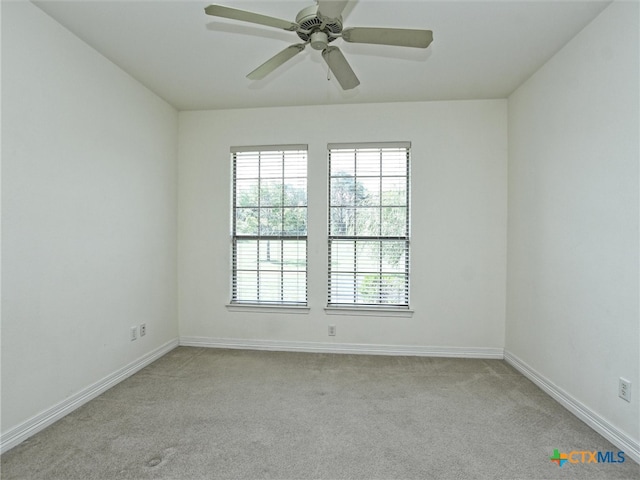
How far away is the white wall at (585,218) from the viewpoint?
2014 millimetres

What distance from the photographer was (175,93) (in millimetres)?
3432

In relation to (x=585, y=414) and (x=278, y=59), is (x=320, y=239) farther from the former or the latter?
(x=585, y=414)

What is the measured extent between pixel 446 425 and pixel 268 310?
215 centimetres

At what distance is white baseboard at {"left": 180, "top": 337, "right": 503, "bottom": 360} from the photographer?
3582mm

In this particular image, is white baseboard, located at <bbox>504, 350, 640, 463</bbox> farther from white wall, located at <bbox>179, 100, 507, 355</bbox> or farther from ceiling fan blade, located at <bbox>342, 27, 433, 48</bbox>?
ceiling fan blade, located at <bbox>342, 27, 433, 48</bbox>

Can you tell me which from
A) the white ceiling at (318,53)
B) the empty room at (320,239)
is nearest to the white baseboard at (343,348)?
the empty room at (320,239)

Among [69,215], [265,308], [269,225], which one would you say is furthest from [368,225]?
[69,215]

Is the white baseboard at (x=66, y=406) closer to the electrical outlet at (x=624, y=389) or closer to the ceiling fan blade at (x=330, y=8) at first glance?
the ceiling fan blade at (x=330, y=8)

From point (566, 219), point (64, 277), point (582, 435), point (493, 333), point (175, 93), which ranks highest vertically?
point (175, 93)

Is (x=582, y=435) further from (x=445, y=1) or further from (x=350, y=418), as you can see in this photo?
(x=445, y=1)

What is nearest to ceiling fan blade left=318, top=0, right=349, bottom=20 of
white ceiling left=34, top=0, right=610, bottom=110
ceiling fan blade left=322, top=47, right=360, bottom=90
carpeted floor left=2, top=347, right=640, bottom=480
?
ceiling fan blade left=322, top=47, right=360, bottom=90

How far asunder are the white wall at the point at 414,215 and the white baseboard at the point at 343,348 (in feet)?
0.14

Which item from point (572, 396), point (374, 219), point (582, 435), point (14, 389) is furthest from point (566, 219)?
point (14, 389)
